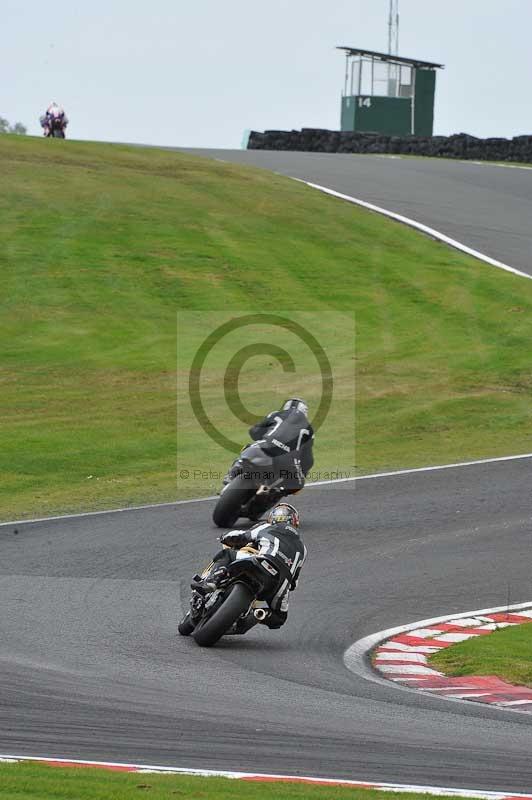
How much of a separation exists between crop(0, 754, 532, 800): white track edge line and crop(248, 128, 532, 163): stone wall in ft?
143

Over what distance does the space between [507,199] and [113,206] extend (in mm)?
11264

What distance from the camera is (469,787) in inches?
244

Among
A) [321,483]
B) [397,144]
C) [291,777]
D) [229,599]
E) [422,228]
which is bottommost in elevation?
[321,483]

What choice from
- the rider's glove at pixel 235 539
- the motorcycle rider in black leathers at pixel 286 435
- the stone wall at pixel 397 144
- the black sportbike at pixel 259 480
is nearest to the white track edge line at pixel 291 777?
the rider's glove at pixel 235 539

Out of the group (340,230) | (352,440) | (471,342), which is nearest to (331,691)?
(352,440)

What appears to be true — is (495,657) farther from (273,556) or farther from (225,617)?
A: (225,617)

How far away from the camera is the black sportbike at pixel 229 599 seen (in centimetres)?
989

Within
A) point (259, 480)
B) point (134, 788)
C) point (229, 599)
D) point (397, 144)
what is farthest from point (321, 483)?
point (397, 144)

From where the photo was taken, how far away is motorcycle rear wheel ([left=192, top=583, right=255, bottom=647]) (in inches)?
389

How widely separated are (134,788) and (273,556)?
172 inches

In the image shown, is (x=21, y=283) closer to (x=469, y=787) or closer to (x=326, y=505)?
(x=326, y=505)

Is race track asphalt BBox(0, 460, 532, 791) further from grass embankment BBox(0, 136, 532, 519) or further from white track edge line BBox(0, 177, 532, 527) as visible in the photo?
grass embankment BBox(0, 136, 532, 519)

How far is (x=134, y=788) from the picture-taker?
5883 mm

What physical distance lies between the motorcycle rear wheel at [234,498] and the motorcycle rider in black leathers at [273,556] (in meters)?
3.58
